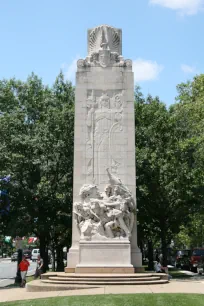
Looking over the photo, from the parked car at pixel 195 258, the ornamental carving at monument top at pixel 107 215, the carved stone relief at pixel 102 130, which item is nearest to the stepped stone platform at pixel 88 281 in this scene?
the ornamental carving at monument top at pixel 107 215

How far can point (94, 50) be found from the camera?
21.8 metres

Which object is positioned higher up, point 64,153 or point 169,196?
point 64,153

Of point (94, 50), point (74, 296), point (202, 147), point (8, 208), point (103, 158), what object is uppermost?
point (94, 50)

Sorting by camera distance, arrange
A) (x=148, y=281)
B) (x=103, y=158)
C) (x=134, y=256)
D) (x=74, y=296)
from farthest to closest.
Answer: (x=103, y=158), (x=134, y=256), (x=148, y=281), (x=74, y=296)

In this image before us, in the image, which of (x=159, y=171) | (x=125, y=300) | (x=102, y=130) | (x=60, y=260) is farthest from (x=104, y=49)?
(x=60, y=260)

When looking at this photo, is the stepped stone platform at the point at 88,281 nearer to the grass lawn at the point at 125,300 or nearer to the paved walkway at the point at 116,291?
the paved walkway at the point at 116,291

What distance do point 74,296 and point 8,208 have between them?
14.0 metres

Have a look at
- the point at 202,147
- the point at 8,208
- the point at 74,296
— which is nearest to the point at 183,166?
the point at 202,147

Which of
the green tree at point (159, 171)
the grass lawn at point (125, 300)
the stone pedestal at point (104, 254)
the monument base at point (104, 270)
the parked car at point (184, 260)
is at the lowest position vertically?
the parked car at point (184, 260)

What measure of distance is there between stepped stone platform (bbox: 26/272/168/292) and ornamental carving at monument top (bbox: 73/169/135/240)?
219cm

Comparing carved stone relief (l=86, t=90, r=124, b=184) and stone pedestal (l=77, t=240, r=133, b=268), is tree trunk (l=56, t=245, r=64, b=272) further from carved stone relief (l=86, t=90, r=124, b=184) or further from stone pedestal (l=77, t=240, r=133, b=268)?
carved stone relief (l=86, t=90, r=124, b=184)

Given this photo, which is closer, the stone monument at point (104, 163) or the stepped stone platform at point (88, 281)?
the stepped stone platform at point (88, 281)

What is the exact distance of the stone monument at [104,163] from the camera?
18250 mm

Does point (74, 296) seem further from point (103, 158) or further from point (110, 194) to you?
point (103, 158)
